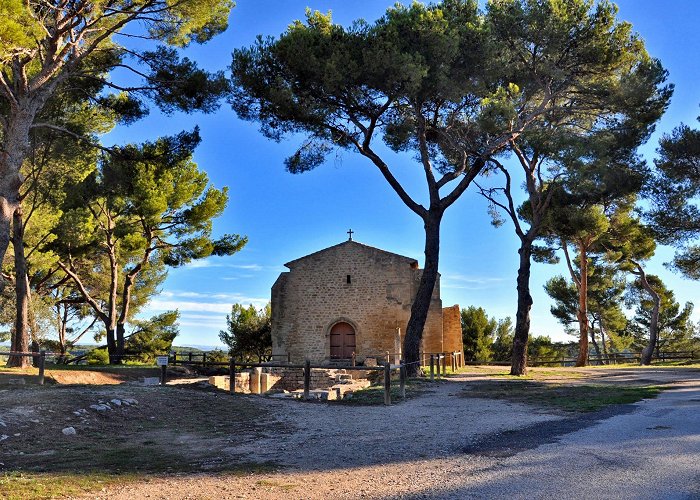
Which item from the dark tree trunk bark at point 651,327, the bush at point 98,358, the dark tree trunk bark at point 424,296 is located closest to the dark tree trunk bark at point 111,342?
the bush at point 98,358

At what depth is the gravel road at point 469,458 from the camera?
13.7 feet

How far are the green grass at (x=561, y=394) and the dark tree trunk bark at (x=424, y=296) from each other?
173cm

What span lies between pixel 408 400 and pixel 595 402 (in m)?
3.08

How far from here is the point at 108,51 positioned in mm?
14391

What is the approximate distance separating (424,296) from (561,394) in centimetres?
449

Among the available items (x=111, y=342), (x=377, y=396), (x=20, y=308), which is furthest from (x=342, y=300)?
(x=377, y=396)

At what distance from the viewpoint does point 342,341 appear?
79.0 feet

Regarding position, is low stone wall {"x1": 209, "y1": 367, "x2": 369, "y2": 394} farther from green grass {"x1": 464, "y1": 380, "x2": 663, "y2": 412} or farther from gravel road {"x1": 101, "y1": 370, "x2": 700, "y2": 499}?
gravel road {"x1": 101, "y1": 370, "x2": 700, "y2": 499}

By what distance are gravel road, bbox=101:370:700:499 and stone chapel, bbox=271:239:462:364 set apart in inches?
606

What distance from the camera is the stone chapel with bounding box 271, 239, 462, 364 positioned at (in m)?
23.7

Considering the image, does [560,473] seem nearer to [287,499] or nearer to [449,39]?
[287,499]

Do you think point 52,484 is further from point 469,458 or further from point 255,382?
point 255,382

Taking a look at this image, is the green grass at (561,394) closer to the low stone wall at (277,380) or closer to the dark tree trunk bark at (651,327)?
the low stone wall at (277,380)

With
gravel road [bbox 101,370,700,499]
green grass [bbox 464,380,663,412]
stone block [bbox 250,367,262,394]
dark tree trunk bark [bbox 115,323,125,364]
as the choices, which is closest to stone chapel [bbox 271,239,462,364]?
dark tree trunk bark [bbox 115,323,125,364]
